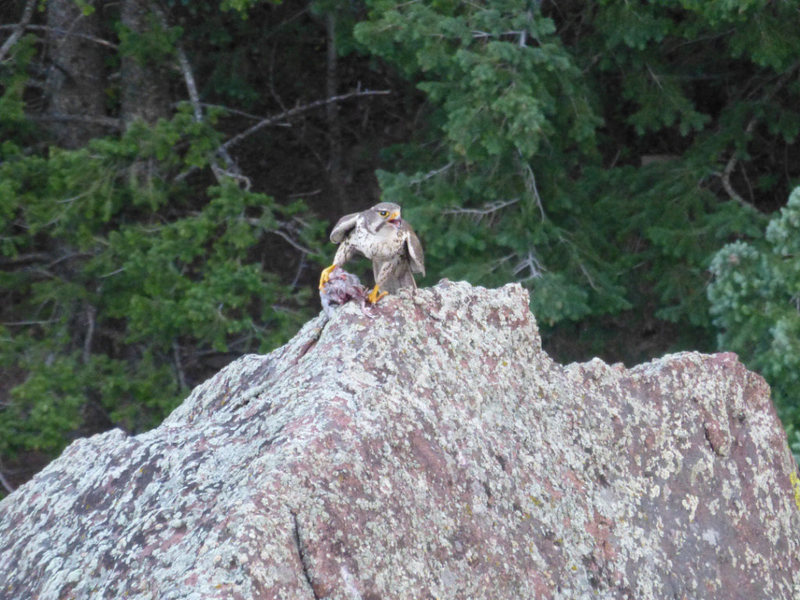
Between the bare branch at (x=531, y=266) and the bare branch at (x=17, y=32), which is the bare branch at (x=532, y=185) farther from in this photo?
the bare branch at (x=17, y=32)

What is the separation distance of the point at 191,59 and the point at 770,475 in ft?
27.7

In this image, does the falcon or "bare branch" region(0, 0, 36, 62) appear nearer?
the falcon

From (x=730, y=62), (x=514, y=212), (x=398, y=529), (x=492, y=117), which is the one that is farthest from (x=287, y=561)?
(x=730, y=62)

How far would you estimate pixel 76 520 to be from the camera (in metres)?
2.78

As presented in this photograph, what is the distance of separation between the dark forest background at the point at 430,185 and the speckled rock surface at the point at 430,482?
3.35 m

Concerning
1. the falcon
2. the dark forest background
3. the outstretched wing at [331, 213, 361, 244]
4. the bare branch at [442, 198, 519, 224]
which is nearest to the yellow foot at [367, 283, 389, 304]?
the falcon

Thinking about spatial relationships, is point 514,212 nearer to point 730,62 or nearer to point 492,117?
point 492,117

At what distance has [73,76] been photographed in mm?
9945

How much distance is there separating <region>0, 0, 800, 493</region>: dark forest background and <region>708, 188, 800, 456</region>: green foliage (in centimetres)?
3

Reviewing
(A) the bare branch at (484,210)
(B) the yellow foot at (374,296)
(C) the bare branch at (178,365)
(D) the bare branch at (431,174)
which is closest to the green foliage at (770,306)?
(A) the bare branch at (484,210)

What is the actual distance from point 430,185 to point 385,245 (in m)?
4.94

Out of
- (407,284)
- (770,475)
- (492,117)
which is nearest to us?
(770,475)

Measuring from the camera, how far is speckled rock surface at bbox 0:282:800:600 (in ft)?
7.94

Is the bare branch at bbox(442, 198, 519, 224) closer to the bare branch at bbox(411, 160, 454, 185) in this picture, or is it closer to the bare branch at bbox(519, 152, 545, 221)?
the bare branch at bbox(519, 152, 545, 221)
